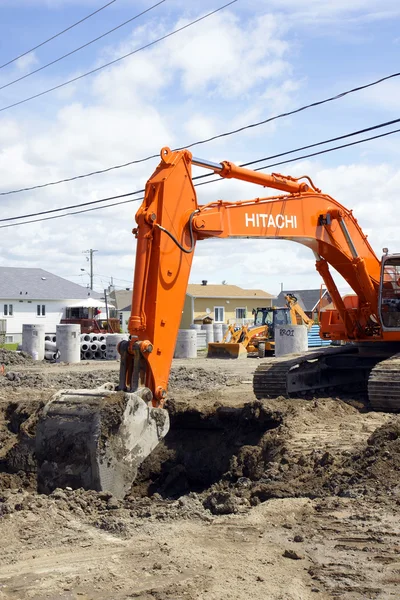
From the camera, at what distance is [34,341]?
29.6 m

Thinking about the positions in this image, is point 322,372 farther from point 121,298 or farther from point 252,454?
point 121,298

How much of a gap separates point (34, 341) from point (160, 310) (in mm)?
22055

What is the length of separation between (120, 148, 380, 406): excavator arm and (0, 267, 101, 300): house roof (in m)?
49.4

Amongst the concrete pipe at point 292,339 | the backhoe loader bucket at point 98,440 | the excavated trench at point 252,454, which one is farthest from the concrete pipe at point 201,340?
the backhoe loader bucket at point 98,440

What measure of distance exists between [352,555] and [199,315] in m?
55.2

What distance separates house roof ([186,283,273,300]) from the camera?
201 feet

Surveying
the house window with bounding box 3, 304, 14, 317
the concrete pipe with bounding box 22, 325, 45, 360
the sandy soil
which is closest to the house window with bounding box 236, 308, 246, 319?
the house window with bounding box 3, 304, 14, 317

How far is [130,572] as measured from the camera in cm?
531

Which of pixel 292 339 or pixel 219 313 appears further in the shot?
pixel 219 313

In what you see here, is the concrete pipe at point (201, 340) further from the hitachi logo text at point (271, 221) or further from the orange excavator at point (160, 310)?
the hitachi logo text at point (271, 221)

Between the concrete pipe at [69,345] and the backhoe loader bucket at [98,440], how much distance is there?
2036 cm

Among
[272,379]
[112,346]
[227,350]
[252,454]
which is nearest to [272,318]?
[227,350]

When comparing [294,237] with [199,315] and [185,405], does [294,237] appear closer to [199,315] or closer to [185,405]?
[185,405]

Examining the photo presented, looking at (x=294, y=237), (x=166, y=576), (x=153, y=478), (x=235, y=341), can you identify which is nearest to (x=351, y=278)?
(x=294, y=237)
